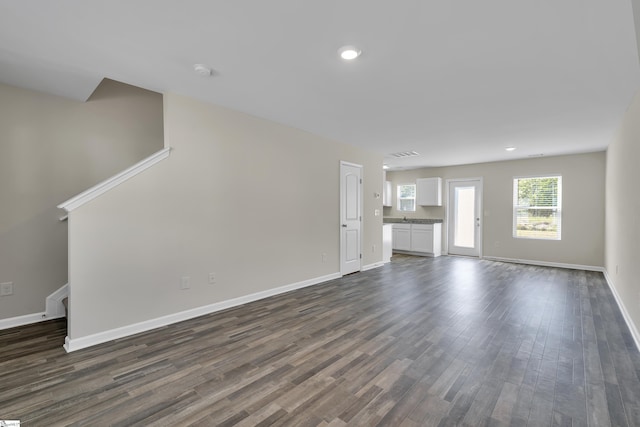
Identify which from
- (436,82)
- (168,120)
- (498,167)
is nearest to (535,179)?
(498,167)

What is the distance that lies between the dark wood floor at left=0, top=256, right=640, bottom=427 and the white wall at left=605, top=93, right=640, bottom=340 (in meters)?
0.31

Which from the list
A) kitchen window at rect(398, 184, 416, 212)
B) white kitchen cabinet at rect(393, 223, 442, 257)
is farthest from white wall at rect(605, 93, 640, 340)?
kitchen window at rect(398, 184, 416, 212)

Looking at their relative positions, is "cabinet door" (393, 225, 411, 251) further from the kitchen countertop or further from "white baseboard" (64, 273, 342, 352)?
"white baseboard" (64, 273, 342, 352)

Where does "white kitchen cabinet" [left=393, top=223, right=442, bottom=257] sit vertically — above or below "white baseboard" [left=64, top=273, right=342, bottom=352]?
above

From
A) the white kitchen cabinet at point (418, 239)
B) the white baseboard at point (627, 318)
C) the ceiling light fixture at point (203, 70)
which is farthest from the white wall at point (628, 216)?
the ceiling light fixture at point (203, 70)

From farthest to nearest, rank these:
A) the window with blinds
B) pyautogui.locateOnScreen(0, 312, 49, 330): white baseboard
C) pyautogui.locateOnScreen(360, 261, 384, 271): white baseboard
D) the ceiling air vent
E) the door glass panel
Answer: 1. the door glass panel
2. the window with blinds
3. the ceiling air vent
4. pyautogui.locateOnScreen(360, 261, 384, 271): white baseboard
5. pyautogui.locateOnScreen(0, 312, 49, 330): white baseboard

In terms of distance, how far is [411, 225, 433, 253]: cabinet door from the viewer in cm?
773

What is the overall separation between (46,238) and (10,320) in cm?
89

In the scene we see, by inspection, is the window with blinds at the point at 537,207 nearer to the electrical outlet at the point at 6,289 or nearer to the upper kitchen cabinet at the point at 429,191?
the upper kitchen cabinet at the point at 429,191

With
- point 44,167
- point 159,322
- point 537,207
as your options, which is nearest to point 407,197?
point 537,207

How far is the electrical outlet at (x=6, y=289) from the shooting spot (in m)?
3.02

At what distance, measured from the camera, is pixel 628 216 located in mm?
3361

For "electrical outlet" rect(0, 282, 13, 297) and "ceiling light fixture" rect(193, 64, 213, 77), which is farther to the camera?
"electrical outlet" rect(0, 282, 13, 297)

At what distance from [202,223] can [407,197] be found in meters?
6.84
